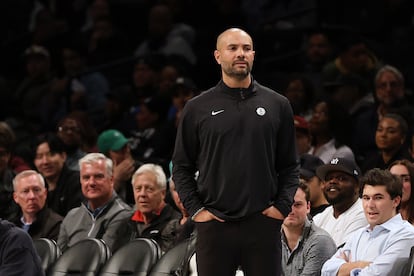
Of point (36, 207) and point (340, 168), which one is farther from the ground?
point (340, 168)

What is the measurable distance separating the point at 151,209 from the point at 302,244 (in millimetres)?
1542

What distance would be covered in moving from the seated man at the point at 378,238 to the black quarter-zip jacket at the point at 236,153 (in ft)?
3.36

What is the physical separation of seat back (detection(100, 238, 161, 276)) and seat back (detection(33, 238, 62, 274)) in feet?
1.65

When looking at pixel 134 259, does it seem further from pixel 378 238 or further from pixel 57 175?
pixel 57 175

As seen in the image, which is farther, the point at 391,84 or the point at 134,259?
the point at 391,84

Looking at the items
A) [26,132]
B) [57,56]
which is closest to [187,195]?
[26,132]

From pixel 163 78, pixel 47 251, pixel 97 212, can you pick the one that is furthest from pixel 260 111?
pixel 163 78

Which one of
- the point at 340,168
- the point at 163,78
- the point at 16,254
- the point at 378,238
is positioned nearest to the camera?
the point at 16,254

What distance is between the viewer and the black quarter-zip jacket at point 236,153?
5.91 m

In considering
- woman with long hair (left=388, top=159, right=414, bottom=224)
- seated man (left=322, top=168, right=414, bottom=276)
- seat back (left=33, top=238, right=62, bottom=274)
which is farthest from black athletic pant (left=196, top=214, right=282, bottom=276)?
seat back (left=33, top=238, right=62, bottom=274)

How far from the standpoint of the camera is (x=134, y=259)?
771cm

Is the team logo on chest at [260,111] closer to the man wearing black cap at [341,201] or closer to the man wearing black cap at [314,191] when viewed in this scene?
the man wearing black cap at [341,201]

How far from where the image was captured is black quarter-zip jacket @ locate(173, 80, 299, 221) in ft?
19.4

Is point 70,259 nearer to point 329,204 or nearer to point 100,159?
point 100,159
